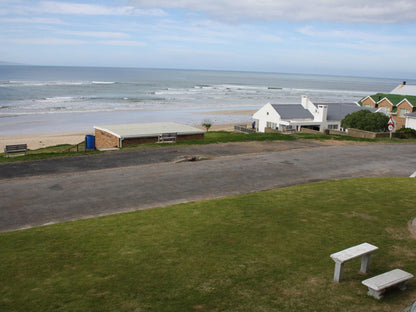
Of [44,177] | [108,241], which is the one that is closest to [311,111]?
[44,177]

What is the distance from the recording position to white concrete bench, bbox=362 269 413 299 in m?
6.13

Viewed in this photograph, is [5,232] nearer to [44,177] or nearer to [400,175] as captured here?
[44,177]

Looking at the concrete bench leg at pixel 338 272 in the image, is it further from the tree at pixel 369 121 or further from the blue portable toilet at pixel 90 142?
the tree at pixel 369 121

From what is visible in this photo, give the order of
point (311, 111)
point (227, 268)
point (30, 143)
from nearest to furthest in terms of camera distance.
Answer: point (227, 268) < point (30, 143) < point (311, 111)

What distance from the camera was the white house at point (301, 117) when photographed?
3844 centimetres

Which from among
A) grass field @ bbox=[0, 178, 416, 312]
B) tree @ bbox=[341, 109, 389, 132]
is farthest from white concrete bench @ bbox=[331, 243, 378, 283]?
tree @ bbox=[341, 109, 389, 132]

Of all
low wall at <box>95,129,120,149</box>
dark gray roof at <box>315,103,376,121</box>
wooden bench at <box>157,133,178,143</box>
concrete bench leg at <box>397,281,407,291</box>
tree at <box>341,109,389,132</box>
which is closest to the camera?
concrete bench leg at <box>397,281,407,291</box>

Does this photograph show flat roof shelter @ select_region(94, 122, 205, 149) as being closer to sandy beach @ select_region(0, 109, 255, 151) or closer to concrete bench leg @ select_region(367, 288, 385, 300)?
sandy beach @ select_region(0, 109, 255, 151)

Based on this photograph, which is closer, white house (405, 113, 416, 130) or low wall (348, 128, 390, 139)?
low wall (348, 128, 390, 139)

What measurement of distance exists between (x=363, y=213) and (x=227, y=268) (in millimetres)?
4810

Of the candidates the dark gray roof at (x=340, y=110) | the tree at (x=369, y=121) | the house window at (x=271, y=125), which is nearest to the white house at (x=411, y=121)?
the tree at (x=369, y=121)

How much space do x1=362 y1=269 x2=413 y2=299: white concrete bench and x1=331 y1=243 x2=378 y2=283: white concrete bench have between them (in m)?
0.47

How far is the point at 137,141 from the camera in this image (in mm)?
24250

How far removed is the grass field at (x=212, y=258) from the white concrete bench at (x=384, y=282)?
0.46 ft
